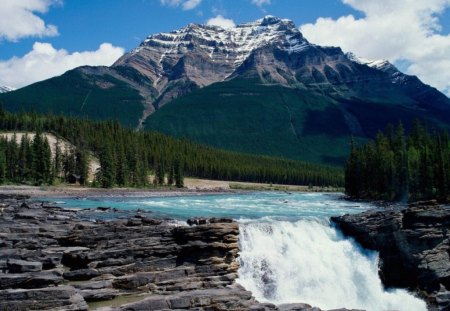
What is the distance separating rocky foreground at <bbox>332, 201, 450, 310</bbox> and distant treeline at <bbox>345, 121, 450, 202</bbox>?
131ft

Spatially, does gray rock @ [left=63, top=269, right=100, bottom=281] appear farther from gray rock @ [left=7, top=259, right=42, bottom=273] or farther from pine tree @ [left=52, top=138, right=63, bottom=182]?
pine tree @ [left=52, top=138, right=63, bottom=182]

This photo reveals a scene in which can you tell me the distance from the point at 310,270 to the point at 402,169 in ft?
236

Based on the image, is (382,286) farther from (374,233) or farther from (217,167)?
(217,167)

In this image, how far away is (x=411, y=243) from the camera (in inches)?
2002

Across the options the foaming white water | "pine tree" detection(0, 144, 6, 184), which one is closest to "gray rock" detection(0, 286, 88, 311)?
the foaming white water

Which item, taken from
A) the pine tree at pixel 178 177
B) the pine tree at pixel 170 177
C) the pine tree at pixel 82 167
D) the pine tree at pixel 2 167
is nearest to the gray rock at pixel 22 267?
the pine tree at pixel 2 167

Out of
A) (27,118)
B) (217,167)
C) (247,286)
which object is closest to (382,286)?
(247,286)

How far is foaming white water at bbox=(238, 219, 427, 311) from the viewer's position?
4384 centimetres

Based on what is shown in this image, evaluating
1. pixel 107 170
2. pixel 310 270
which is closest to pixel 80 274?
pixel 310 270

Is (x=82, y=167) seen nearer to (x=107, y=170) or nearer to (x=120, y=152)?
(x=107, y=170)

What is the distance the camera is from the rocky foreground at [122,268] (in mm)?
24266

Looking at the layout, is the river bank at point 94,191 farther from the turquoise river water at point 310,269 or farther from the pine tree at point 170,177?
the turquoise river water at point 310,269

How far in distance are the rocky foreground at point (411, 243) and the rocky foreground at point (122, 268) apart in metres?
21.4

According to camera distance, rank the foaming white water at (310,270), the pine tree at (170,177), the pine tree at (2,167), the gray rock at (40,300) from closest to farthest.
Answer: the gray rock at (40,300) → the foaming white water at (310,270) → the pine tree at (2,167) → the pine tree at (170,177)
